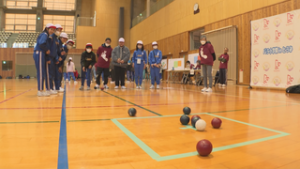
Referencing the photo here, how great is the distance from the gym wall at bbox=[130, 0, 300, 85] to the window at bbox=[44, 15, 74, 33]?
16692 mm

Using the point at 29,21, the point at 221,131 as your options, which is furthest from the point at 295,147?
the point at 29,21

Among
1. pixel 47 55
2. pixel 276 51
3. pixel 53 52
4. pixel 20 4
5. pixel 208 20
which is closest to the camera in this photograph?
pixel 47 55

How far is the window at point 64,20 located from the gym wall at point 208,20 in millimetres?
16692

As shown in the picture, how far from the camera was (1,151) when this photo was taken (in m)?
1.51

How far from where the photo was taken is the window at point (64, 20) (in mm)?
34219

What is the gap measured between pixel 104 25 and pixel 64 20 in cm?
1102

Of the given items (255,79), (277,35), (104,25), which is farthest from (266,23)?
(104,25)

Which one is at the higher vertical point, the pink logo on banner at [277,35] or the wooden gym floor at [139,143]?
the pink logo on banner at [277,35]

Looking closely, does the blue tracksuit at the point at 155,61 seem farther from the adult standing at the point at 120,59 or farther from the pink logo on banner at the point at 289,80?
the pink logo on banner at the point at 289,80

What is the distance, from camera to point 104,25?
2723cm

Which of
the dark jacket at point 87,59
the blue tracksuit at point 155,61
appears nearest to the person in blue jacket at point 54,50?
the dark jacket at point 87,59

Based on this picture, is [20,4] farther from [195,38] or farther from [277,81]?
[277,81]

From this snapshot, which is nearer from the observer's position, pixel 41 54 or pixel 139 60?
pixel 41 54

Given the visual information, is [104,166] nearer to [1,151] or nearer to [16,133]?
[1,151]
